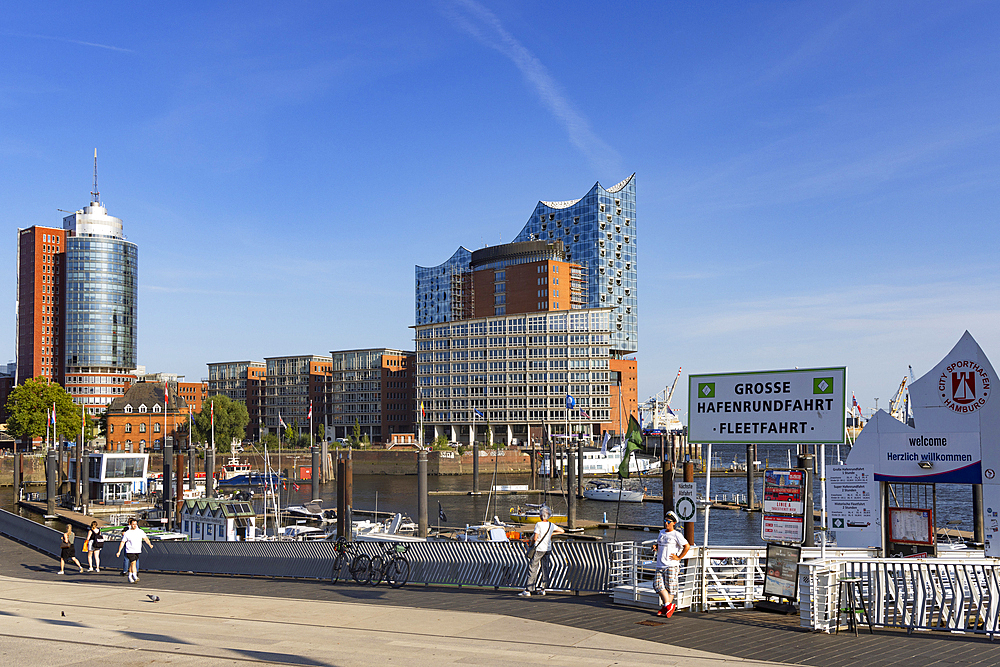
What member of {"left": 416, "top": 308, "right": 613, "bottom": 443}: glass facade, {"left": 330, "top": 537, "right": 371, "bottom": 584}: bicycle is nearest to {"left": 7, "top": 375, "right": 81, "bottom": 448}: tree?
{"left": 416, "top": 308, "right": 613, "bottom": 443}: glass facade

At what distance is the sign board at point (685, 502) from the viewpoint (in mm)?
18875

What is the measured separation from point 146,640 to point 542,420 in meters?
172

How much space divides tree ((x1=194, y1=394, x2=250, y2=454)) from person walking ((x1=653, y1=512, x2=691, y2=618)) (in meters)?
146

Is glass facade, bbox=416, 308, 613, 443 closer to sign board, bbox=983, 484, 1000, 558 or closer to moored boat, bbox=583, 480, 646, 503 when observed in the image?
moored boat, bbox=583, 480, 646, 503

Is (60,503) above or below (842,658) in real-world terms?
below

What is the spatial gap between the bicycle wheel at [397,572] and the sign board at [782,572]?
936 centimetres

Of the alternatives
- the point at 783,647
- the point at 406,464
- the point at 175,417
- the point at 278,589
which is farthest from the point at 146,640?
the point at 175,417

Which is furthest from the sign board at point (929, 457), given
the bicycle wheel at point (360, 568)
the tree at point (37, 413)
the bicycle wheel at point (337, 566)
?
the tree at point (37, 413)

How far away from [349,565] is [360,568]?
455 mm

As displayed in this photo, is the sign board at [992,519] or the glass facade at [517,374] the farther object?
the glass facade at [517,374]

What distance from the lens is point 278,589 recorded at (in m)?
23.5

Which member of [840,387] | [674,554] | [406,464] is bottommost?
[406,464]

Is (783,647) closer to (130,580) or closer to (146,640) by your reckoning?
(146,640)

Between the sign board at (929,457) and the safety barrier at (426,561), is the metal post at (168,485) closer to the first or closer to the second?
the safety barrier at (426,561)
